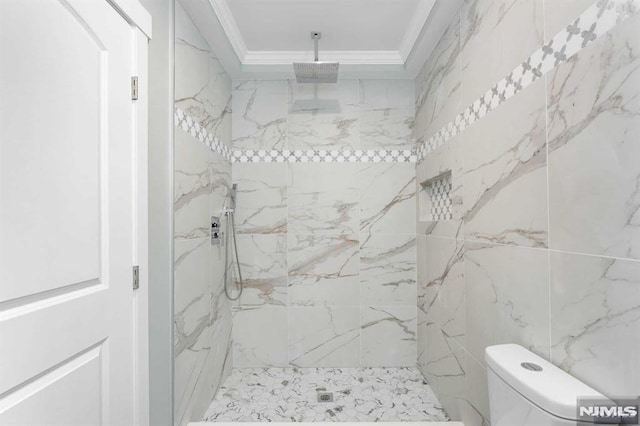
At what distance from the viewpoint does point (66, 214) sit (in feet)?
3.43

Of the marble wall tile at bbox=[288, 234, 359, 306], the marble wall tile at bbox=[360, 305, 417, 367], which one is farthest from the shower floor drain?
the marble wall tile at bbox=[288, 234, 359, 306]

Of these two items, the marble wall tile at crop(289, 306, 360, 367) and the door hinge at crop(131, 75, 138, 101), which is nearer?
the door hinge at crop(131, 75, 138, 101)

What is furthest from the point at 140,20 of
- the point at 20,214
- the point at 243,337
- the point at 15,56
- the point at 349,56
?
the point at 243,337

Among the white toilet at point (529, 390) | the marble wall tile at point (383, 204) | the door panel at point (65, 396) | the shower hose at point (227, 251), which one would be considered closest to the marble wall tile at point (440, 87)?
the marble wall tile at point (383, 204)

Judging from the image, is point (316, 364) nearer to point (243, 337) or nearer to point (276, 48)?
point (243, 337)

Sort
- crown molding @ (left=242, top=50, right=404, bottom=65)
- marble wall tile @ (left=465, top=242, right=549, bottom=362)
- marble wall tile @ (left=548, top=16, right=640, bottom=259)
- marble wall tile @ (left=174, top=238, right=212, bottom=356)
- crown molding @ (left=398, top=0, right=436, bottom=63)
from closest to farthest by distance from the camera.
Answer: marble wall tile @ (left=548, top=16, right=640, bottom=259) < marble wall tile @ (left=465, top=242, right=549, bottom=362) < marble wall tile @ (left=174, top=238, right=212, bottom=356) < crown molding @ (left=398, top=0, right=436, bottom=63) < crown molding @ (left=242, top=50, right=404, bottom=65)

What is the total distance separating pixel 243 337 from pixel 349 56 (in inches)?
90.6

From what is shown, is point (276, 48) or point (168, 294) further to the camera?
point (276, 48)

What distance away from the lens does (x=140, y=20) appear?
1.42 metres

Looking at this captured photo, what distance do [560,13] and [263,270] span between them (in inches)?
91.1

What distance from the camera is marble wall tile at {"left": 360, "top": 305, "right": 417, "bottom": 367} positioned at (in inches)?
107

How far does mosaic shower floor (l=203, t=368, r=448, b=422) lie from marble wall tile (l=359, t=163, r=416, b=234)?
1105mm

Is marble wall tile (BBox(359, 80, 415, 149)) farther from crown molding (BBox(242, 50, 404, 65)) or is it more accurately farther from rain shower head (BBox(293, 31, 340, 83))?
rain shower head (BBox(293, 31, 340, 83))

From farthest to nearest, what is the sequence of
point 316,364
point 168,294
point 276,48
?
point 316,364
point 276,48
point 168,294
